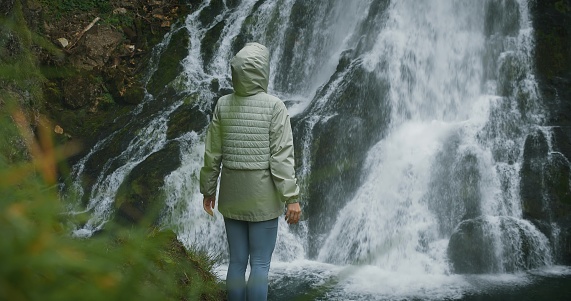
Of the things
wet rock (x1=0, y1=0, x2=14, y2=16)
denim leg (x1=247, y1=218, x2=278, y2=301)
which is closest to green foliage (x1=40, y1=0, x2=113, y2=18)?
wet rock (x1=0, y1=0, x2=14, y2=16)

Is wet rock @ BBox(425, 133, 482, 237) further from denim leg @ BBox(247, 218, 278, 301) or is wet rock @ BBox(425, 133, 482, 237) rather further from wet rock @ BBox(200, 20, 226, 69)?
wet rock @ BBox(200, 20, 226, 69)

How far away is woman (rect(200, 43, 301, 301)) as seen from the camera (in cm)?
339

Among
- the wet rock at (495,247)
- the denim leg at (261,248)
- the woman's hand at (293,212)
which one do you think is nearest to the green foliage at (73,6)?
the wet rock at (495,247)

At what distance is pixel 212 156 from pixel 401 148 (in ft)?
18.9

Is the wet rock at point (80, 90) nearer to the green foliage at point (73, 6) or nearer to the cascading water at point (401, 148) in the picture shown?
the cascading water at point (401, 148)

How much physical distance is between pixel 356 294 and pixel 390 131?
3.65 metres

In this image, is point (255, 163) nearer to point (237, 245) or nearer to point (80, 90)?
point (237, 245)

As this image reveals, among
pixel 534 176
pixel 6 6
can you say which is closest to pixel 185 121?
pixel 6 6

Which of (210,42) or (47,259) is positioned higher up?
(210,42)

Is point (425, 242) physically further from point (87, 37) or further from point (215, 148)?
point (87, 37)

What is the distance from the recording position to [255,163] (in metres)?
3.42

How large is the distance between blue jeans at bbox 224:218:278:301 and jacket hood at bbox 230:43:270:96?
0.82 metres

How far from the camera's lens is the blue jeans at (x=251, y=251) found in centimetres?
343

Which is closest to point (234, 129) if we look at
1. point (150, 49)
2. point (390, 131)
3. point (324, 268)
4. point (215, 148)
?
point (215, 148)
